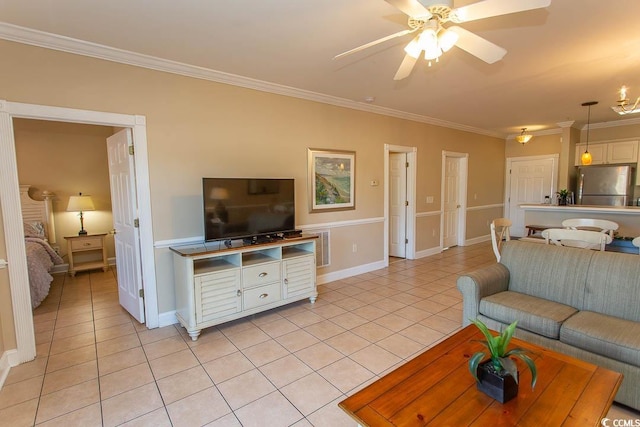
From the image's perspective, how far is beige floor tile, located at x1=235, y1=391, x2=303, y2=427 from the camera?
1.90 m

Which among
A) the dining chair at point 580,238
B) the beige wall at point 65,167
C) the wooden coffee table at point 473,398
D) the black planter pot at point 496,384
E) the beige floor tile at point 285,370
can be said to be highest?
the beige wall at point 65,167

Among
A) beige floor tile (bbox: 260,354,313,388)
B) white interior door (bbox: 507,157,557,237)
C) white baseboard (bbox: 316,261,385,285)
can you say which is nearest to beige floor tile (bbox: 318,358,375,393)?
beige floor tile (bbox: 260,354,313,388)

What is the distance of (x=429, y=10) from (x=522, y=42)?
1.67 meters

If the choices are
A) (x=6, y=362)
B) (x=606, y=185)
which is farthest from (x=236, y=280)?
(x=606, y=185)

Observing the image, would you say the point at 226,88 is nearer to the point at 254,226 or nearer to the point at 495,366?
the point at 254,226

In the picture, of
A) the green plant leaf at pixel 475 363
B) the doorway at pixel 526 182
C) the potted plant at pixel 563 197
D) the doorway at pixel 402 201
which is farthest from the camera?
the doorway at pixel 526 182

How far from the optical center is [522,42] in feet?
9.04

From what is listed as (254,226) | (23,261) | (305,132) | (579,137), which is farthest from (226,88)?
(579,137)

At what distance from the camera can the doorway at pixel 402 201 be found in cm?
570

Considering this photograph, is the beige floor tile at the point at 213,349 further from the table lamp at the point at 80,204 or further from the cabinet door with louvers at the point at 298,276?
the table lamp at the point at 80,204

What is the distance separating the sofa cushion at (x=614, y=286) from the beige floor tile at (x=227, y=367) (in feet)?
8.88

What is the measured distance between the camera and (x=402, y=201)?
230 inches

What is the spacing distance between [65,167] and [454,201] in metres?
7.54

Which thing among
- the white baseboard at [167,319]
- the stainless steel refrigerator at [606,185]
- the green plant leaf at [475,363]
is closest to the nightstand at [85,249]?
the white baseboard at [167,319]
